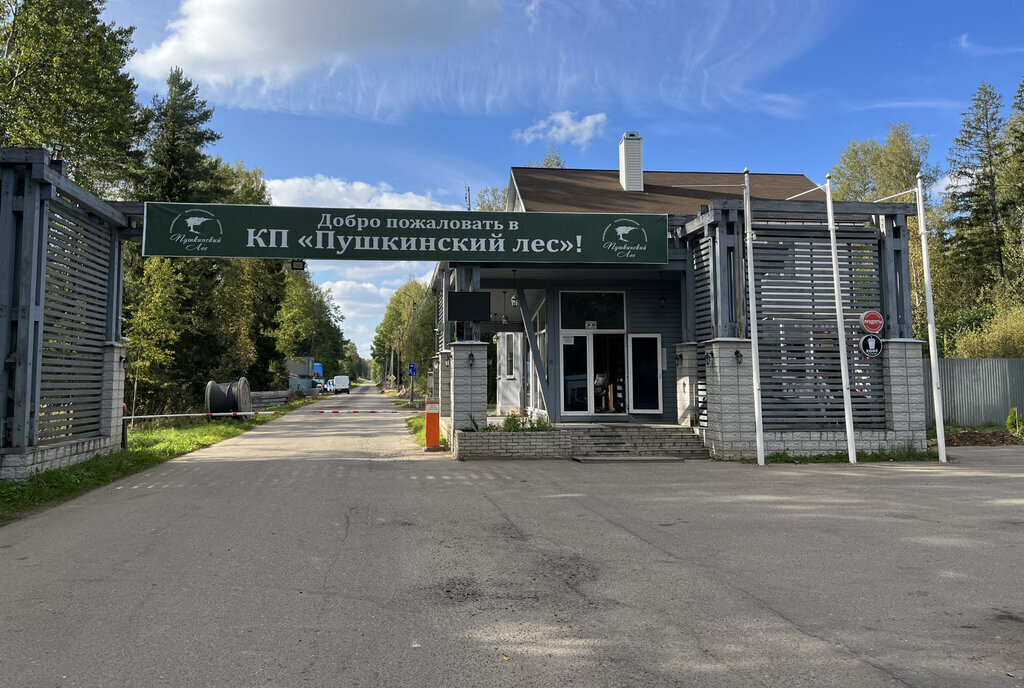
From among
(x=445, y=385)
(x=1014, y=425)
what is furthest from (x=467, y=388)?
(x=1014, y=425)

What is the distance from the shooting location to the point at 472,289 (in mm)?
15430

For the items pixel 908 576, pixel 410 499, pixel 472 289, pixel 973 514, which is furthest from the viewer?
pixel 472 289

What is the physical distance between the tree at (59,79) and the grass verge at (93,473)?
1063 centimetres

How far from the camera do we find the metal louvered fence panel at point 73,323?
38.3 ft

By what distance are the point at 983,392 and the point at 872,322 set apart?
11.0m

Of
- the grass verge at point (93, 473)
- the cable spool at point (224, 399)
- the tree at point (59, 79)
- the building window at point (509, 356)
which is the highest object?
the tree at point (59, 79)

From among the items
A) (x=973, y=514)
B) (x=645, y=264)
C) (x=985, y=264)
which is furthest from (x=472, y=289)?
(x=985, y=264)

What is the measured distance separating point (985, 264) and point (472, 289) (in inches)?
1273

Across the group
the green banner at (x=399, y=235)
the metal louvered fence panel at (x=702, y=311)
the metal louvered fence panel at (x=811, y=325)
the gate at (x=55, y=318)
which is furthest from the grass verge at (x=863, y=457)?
the gate at (x=55, y=318)

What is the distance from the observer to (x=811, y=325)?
14.6 m

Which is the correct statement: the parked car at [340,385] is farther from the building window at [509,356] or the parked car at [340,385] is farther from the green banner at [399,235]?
the green banner at [399,235]

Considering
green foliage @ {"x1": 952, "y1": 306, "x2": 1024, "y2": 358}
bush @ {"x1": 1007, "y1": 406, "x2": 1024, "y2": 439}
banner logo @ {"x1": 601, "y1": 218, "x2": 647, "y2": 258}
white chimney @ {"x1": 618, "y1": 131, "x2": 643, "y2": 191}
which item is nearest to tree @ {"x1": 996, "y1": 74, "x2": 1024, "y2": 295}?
green foliage @ {"x1": 952, "y1": 306, "x2": 1024, "y2": 358}

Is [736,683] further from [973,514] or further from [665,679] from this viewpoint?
[973,514]

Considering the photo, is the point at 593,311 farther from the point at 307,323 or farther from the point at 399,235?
the point at 307,323
